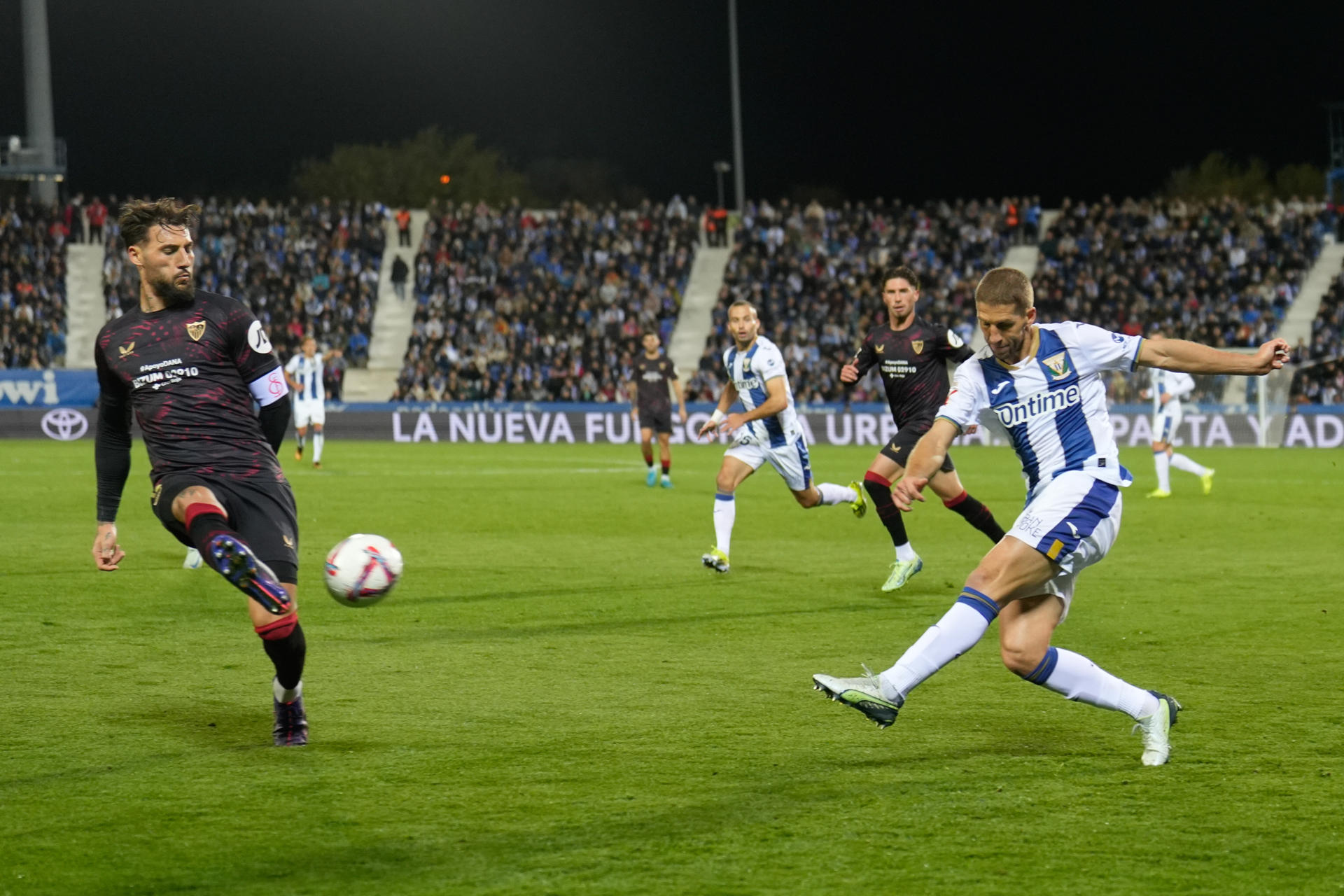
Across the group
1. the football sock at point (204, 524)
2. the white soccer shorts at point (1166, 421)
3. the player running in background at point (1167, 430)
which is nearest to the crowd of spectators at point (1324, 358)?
the player running in background at point (1167, 430)

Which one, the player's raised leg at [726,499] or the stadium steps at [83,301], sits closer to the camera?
the player's raised leg at [726,499]

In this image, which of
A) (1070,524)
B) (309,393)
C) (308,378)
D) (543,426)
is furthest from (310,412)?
(1070,524)

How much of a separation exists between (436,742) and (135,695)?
6.00ft

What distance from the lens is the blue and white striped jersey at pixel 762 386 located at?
11953mm

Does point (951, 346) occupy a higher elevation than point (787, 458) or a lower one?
higher

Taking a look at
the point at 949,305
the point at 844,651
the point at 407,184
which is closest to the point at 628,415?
the point at 949,305

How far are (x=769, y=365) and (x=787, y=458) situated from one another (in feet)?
2.51

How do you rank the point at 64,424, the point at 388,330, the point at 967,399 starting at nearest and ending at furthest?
1. the point at 967,399
2. the point at 64,424
3. the point at 388,330

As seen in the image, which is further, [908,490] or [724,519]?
[724,519]

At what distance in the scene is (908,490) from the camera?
5594 mm

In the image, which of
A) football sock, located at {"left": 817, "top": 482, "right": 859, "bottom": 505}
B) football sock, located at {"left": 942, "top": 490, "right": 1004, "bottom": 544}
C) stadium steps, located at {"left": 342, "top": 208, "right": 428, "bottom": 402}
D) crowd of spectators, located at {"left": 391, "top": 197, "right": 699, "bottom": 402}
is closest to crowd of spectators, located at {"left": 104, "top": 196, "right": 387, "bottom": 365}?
stadium steps, located at {"left": 342, "top": 208, "right": 428, "bottom": 402}

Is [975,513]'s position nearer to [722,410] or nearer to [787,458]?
[787,458]

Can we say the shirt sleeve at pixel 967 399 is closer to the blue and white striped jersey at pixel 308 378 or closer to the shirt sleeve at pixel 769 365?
the shirt sleeve at pixel 769 365

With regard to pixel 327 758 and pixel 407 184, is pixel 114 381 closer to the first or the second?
pixel 327 758
